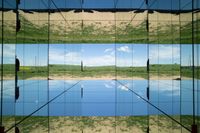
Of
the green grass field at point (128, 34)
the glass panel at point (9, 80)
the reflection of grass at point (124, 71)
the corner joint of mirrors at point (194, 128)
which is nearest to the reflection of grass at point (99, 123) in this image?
the glass panel at point (9, 80)

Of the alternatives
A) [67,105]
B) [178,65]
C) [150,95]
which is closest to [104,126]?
[67,105]

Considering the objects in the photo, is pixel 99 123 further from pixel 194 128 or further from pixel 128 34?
pixel 194 128

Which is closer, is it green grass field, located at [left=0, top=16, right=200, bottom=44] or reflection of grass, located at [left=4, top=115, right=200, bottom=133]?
green grass field, located at [left=0, top=16, right=200, bottom=44]

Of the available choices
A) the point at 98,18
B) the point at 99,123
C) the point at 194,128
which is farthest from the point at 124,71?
the point at 194,128

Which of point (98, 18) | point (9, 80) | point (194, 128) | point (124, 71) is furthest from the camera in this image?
point (98, 18)

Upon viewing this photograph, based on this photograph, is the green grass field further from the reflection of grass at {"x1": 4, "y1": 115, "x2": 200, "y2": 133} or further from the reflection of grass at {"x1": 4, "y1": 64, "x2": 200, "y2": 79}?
the reflection of grass at {"x1": 4, "y1": 115, "x2": 200, "y2": 133}

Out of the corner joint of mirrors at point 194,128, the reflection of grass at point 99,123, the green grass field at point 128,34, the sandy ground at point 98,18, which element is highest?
the sandy ground at point 98,18

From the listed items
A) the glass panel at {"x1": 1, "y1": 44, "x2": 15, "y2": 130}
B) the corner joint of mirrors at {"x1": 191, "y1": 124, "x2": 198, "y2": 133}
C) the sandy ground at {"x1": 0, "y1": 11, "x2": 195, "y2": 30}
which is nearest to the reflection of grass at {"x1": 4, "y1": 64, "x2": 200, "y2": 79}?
the glass panel at {"x1": 1, "y1": 44, "x2": 15, "y2": 130}

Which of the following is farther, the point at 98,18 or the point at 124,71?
the point at 98,18

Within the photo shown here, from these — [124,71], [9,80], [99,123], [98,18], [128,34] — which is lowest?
[99,123]

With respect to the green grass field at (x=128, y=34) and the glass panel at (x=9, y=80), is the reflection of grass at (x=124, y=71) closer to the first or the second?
the glass panel at (x=9, y=80)

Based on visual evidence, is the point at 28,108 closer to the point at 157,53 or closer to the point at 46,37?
the point at 46,37

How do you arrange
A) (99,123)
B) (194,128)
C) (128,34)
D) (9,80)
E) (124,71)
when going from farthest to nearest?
1. (124,71)
2. (128,34)
3. (99,123)
4. (9,80)
5. (194,128)

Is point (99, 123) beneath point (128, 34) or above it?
beneath
